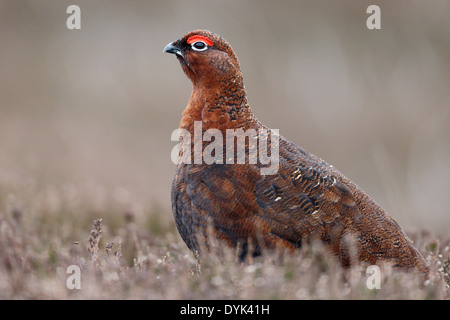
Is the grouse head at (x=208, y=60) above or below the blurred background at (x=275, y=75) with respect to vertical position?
below

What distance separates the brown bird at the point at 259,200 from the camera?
411 cm

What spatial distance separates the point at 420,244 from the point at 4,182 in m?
5.90

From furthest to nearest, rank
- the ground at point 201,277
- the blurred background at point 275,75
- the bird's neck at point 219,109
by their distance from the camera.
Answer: the blurred background at point 275,75 < the bird's neck at point 219,109 < the ground at point 201,277

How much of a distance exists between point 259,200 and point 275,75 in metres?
14.8

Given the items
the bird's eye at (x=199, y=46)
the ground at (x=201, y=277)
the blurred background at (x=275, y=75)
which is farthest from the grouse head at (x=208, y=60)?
A: the blurred background at (x=275, y=75)

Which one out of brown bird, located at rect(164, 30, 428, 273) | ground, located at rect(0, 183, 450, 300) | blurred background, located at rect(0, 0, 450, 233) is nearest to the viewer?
ground, located at rect(0, 183, 450, 300)

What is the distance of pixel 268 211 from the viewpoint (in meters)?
4.11

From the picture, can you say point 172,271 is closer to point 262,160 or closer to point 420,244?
point 262,160

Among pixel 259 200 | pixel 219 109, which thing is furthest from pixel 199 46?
pixel 259 200

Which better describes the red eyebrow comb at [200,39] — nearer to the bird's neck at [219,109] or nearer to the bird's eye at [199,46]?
the bird's eye at [199,46]

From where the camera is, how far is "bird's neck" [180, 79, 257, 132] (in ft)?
15.2

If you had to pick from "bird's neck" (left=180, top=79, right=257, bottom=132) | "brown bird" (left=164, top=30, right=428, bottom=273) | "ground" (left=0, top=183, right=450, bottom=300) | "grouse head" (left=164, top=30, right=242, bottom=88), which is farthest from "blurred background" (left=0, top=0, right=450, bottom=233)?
"ground" (left=0, top=183, right=450, bottom=300)

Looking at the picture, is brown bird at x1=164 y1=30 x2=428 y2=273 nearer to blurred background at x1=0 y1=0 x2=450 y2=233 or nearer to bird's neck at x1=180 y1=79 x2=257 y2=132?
bird's neck at x1=180 y1=79 x2=257 y2=132

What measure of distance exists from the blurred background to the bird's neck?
10976mm
